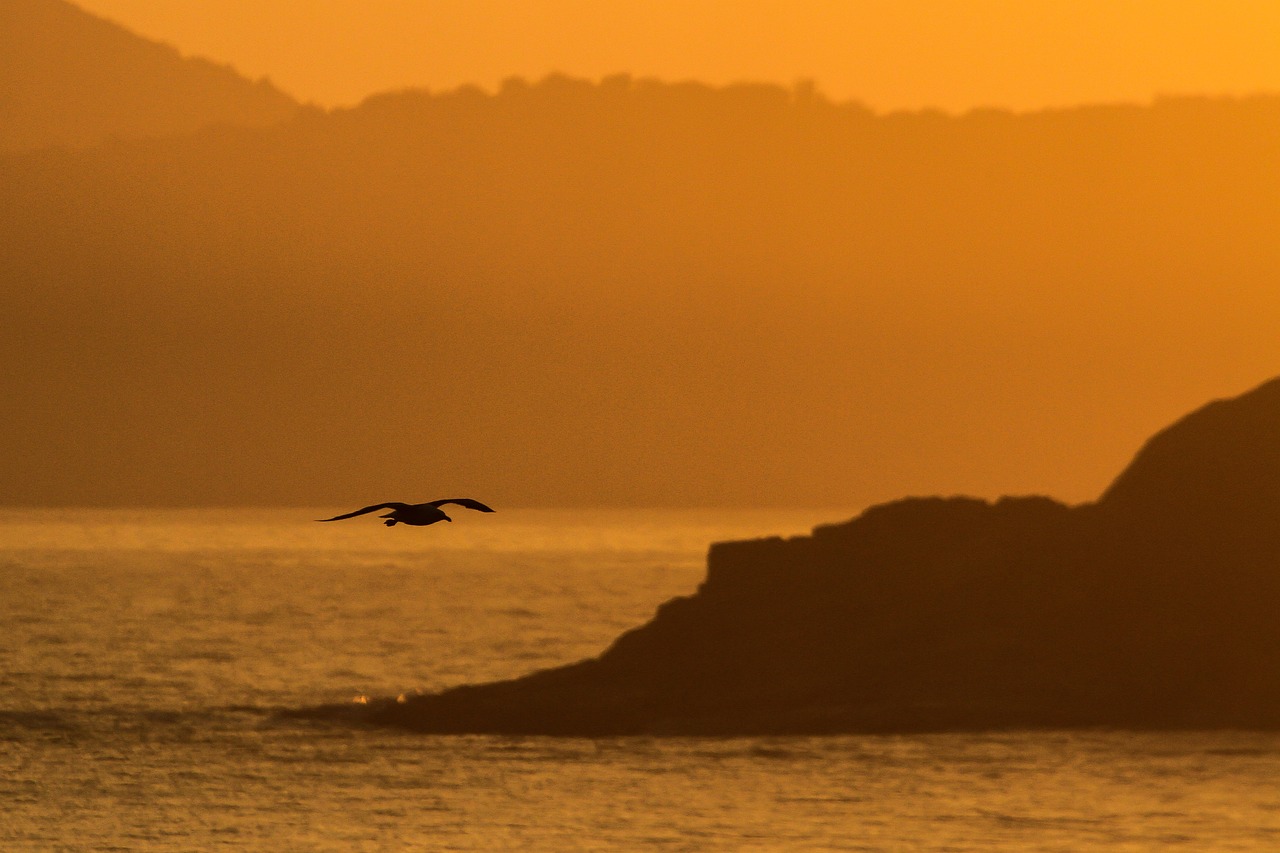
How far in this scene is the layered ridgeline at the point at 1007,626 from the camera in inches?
3246

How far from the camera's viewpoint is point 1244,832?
64688 mm

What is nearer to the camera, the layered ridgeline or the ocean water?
the ocean water

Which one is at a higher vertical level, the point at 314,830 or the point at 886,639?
the point at 886,639

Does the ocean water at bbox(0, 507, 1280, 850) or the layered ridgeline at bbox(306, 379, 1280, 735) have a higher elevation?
the layered ridgeline at bbox(306, 379, 1280, 735)

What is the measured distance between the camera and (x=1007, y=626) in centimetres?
8362

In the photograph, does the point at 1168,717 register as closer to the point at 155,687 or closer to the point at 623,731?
the point at 623,731

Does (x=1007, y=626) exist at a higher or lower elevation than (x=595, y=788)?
higher

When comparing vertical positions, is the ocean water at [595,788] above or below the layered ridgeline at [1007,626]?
below

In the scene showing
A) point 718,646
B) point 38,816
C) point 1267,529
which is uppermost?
point 1267,529

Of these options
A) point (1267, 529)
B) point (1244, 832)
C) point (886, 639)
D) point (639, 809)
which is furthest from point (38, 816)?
point (1267, 529)

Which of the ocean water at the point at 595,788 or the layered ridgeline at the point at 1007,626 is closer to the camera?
the ocean water at the point at 595,788

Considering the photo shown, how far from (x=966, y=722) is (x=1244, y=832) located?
18273 mm

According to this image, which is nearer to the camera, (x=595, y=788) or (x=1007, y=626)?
(x=595, y=788)

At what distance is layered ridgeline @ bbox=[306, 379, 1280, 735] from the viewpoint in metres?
82.4
